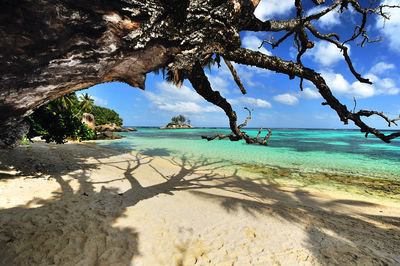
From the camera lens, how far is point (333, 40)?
12.6 ft

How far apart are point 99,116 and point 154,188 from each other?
54.9 meters

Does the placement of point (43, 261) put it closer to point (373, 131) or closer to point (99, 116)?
point (373, 131)

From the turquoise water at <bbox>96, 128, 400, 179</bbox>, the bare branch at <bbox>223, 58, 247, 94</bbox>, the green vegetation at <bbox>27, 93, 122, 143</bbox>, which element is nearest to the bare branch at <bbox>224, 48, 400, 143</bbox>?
the bare branch at <bbox>223, 58, 247, 94</bbox>

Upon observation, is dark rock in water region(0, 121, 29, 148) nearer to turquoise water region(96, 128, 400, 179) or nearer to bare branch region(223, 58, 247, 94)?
bare branch region(223, 58, 247, 94)

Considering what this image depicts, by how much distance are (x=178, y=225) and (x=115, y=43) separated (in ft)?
11.8

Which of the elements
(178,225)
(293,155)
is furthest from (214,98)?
(293,155)

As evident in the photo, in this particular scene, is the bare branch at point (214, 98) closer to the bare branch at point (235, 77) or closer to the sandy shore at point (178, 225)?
the bare branch at point (235, 77)

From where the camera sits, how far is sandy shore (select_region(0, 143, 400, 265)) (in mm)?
2861

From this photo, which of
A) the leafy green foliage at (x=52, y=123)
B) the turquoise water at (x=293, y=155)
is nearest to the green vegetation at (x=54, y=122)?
the leafy green foliage at (x=52, y=123)

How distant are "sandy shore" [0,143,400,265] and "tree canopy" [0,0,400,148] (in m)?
2.16

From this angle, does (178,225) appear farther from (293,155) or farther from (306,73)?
(293,155)

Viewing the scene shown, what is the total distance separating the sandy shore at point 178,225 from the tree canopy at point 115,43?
2.16m

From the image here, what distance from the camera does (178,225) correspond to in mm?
3787

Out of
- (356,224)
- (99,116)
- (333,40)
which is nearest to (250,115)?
(333,40)
